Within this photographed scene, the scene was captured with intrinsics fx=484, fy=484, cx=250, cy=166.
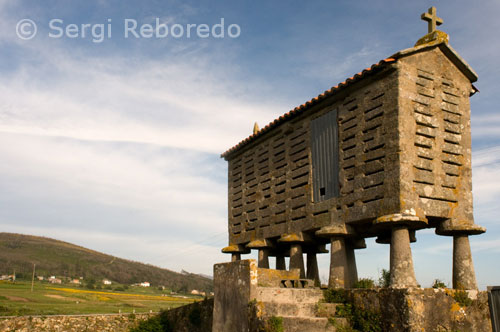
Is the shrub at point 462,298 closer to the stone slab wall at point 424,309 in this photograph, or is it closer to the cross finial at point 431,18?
the stone slab wall at point 424,309

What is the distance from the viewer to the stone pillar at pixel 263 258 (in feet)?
53.5

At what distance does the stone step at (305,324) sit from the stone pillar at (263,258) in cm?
606

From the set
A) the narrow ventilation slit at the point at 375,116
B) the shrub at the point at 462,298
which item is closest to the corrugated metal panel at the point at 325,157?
the narrow ventilation slit at the point at 375,116

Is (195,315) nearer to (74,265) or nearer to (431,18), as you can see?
(431,18)

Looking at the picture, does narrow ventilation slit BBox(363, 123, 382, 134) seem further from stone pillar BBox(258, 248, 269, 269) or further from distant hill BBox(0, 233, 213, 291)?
distant hill BBox(0, 233, 213, 291)

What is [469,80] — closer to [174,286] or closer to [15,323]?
[15,323]

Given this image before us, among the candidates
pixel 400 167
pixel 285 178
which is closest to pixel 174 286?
pixel 285 178

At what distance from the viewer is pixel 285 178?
15.4 m

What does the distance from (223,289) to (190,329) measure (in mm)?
5627

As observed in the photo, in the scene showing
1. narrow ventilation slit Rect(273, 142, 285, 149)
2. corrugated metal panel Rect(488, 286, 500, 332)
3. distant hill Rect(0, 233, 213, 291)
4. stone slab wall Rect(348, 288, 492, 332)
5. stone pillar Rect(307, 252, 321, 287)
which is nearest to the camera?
corrugated metal panel Rect(488, 286, 500, 332)

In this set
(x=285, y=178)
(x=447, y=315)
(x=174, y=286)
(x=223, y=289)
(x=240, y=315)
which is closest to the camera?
(x=447, y=315)

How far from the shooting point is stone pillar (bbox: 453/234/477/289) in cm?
1173

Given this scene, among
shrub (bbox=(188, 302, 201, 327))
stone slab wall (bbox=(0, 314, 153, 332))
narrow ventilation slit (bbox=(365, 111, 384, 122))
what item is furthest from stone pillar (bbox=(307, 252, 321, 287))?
stone slab wall (bbox=(0, 314, 153, 332))

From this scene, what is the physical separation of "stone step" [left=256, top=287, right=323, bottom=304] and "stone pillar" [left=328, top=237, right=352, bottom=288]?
1.08 metres
